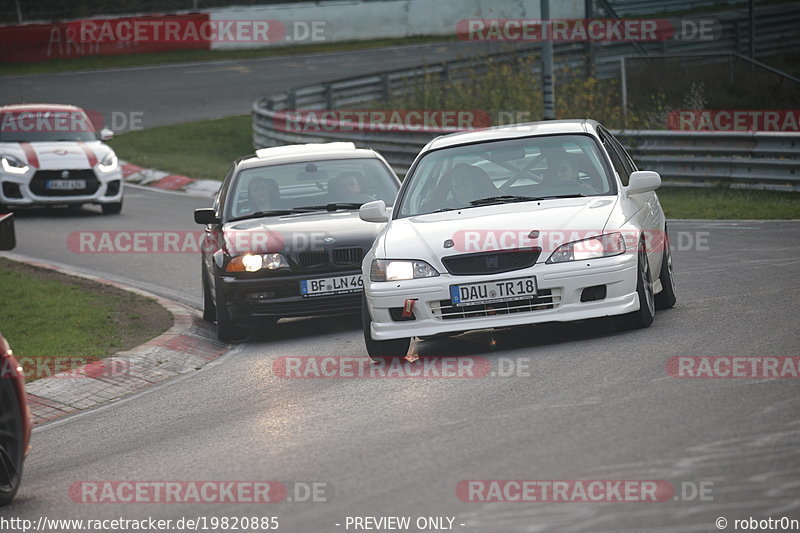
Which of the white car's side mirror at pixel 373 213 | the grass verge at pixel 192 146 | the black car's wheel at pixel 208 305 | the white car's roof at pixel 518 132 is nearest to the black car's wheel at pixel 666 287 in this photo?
the white car's roof at pixel 518 132

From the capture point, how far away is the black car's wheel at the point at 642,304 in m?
9.16

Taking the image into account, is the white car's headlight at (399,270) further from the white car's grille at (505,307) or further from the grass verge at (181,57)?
the grass verge at (181,57)

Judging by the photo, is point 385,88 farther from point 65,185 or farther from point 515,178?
point 515,178

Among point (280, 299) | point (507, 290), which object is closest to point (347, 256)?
point (280, 299)

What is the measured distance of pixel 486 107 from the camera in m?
27.2

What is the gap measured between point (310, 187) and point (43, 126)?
10880mm

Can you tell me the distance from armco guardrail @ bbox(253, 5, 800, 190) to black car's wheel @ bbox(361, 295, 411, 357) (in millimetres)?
10366

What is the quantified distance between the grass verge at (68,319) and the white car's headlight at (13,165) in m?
5.66

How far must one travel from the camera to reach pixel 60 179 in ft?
68.6

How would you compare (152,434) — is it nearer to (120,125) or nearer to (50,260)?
(50,260)

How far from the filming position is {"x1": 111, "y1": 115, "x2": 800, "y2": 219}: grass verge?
17688 mm

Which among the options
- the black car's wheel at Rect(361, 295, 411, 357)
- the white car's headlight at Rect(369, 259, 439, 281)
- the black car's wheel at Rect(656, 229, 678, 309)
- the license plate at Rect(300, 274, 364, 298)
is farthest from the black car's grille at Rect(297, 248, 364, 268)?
the black car's wheel at Rect(656, 229, 678, 309)

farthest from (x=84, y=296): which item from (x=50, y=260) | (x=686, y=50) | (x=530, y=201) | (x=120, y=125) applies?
(x=686, y=50)

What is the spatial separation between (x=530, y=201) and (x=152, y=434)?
3360 millimetres
